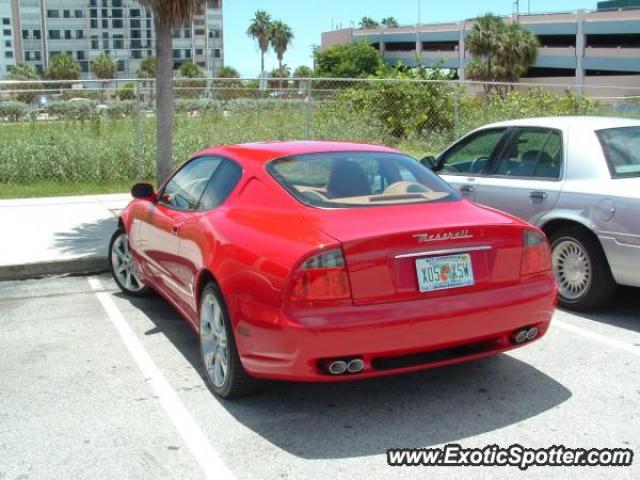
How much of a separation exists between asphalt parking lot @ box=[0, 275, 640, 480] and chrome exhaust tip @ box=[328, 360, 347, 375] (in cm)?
37

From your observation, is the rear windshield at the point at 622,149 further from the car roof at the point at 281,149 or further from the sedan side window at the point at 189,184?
the sedan side window at the point at 189,184

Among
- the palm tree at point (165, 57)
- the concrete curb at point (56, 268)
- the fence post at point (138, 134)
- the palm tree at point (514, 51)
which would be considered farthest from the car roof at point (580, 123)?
the palm tree at point (514, 51)

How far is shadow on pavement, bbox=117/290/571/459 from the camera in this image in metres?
3.84

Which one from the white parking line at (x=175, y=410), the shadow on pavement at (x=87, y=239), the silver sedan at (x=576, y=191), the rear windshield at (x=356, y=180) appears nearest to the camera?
the white parking line at (x=175, y=410)

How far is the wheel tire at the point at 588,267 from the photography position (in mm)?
5902

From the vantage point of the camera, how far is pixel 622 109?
21562 mm

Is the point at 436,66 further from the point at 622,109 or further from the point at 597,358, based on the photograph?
the point at 597,358

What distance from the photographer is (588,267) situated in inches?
236

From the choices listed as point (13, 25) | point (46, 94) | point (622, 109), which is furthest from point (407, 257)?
point (13, 25)

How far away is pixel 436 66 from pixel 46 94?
1144cm

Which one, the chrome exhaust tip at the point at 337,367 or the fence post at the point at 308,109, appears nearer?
the chrome exhaust tip at the point at 337,367

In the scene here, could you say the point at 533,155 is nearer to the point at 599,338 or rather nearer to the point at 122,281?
the point at 599,338

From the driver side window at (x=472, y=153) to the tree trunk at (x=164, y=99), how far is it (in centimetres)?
435

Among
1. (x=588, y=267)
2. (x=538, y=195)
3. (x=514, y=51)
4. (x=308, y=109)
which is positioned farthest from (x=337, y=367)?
(x=514, y=51)
